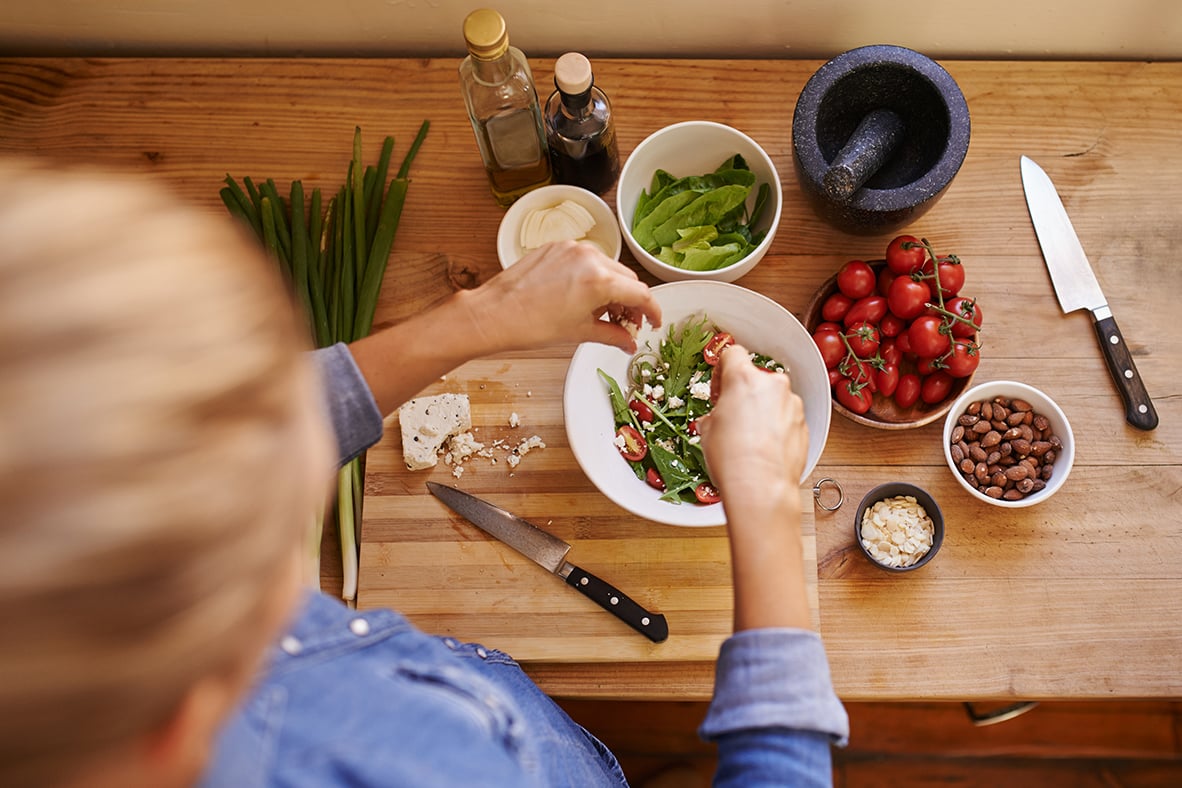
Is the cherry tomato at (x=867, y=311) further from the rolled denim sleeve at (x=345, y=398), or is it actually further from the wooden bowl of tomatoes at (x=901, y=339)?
the rolled denim sleeve at (x=345, y=398)

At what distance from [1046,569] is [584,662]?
0.63m

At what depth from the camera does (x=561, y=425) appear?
1159mm

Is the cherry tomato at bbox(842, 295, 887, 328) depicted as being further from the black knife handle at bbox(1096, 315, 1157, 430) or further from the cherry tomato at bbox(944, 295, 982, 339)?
the black knife handle at bbox(1096, 315, 1157, 430)

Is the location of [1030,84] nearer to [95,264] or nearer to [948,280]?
[948,280]

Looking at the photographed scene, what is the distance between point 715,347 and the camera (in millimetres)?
1122

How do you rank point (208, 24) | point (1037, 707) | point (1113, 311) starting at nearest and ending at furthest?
point (1113, 311), point (208, 24), point (1037, 707)

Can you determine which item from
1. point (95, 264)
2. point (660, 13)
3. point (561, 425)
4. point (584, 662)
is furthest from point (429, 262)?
point (95, 264)

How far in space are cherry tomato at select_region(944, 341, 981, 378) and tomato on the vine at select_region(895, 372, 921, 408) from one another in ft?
0.16

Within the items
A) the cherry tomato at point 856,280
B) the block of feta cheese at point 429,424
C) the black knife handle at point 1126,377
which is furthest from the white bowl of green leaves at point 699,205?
the black knife handle at point 1126,377

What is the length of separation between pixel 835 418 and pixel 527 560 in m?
0.47

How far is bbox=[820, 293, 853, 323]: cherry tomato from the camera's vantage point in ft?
3.78

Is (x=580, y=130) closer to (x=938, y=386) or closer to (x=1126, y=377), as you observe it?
(x=938, y=386)

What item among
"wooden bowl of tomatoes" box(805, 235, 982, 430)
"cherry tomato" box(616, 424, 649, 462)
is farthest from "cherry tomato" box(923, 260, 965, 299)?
"cherry tomato" box(616, 424, 649, 462)

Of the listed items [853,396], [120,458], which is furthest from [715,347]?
[120,458]
